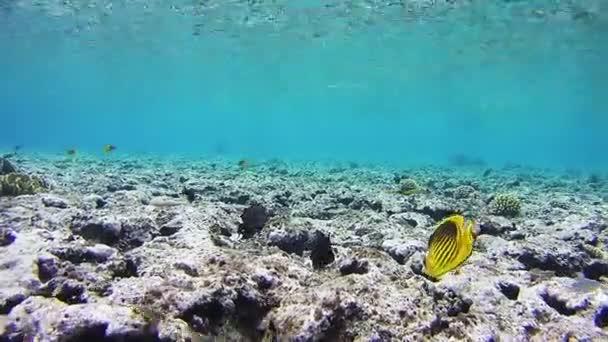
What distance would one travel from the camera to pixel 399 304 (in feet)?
10.8

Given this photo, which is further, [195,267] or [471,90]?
[471,90]

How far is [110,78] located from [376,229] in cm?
6389

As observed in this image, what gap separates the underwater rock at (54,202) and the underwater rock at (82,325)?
4.60 m

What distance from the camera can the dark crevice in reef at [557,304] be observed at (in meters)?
4.29

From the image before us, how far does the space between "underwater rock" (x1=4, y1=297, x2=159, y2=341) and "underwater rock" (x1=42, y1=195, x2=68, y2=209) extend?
4.60 metres

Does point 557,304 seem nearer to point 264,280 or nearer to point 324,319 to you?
point 324,319

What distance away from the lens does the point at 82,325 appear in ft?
9.12

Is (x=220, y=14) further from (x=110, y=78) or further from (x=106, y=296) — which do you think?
(x=110, y=78)

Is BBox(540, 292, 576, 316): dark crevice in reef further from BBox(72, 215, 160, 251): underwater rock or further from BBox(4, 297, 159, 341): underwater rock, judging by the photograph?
BBox(72, 215, 160, 251): underwater rock

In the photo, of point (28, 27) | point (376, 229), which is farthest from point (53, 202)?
point (28, 27)

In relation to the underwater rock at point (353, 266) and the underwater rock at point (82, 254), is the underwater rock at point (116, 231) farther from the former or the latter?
the underwater rock at point (353, 266)

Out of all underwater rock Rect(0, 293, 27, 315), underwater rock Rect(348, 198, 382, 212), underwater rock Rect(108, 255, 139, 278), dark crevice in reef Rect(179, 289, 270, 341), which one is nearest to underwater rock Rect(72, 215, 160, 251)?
underwater rock Rect(108, 255, 139, 278)

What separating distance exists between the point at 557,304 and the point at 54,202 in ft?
22.7

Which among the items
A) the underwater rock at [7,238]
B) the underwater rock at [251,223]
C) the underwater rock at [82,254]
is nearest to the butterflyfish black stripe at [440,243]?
the underwater rock at [82,254]
